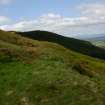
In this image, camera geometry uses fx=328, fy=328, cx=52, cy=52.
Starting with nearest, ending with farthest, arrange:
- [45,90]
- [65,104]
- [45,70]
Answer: [65,104] < [45,90] < [45,70]

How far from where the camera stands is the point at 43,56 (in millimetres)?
52125

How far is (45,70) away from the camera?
42.4 m

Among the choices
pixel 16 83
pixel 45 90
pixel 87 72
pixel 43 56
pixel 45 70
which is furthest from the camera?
pixel 43 56

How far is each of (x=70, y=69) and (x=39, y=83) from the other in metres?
7.88

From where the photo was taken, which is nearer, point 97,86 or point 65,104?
point 65,104

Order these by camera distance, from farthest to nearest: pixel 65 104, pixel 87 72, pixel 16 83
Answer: pixel 87 72 → pixel 16 83 → pixel 65 104

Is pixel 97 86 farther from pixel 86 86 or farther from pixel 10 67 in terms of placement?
pixel 10 67

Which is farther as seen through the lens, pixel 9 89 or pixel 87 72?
pixel 87 72

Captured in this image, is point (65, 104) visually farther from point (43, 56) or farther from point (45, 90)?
point (43, 56)

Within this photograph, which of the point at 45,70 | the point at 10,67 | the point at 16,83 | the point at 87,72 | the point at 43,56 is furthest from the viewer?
the point at 43,56

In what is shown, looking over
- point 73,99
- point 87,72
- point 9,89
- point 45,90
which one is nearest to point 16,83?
point 9,89

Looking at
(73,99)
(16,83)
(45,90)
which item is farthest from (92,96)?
(16,83)

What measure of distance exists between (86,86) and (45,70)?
707 centimetres

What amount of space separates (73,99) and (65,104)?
50.5 inches
